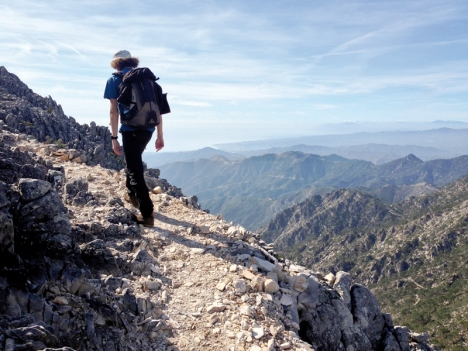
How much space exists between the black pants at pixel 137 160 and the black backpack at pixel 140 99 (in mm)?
441

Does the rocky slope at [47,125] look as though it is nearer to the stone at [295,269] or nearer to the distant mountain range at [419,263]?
the stone at [295,269]

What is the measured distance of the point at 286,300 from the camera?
8.52 metres

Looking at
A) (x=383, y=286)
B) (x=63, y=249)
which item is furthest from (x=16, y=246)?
(x=383, y=286)

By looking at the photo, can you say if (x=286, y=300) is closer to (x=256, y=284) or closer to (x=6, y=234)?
(x=256, y=284)

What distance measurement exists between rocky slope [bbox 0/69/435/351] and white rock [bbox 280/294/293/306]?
0.10 ft

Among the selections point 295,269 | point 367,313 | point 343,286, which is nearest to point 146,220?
point 295,269

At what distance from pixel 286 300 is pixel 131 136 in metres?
6.04

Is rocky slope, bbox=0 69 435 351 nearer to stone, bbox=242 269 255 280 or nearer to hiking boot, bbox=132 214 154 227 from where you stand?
stone, bbox=242 269 255 280

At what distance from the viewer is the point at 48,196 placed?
6.77 metres

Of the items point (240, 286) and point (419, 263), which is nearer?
point (240, 286)

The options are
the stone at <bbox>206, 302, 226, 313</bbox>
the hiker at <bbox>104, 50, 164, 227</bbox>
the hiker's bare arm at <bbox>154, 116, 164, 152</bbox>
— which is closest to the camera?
the stone at <bbox>206, 302, 226, 313</bbox>

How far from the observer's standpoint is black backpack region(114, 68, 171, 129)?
8648mm

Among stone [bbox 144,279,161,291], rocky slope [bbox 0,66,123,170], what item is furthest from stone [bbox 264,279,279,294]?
rocky slope [bbox 0,66,123,170]

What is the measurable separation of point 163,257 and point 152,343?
9.94ft
